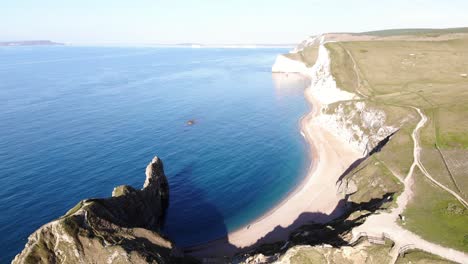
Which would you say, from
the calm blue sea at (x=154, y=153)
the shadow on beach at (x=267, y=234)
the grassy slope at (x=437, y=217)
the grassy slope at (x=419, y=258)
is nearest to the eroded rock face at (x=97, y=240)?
the shadow on beach at (x=267, y=234)

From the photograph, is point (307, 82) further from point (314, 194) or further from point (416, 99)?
point (314, 194)

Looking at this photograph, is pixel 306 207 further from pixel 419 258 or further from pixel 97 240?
pixel 97 240

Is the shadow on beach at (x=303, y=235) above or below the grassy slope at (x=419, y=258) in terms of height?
below

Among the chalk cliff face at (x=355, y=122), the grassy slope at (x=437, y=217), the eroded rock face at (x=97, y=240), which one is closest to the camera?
the eroded rock face at (x=97, y=240)

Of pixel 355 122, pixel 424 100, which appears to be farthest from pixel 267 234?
pixel 424 100

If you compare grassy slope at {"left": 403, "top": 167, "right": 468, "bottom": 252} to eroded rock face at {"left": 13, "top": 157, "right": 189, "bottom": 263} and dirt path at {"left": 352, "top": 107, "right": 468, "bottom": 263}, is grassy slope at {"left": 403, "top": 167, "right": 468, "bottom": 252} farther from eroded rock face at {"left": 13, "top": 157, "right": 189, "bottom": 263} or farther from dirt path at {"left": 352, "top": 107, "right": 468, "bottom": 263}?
eroded rock face at {"left": 13, "top": 157, "right": 189, "bottom": 263}

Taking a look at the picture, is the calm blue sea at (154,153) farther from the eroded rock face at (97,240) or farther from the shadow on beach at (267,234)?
the eroded rock face at (97,240)

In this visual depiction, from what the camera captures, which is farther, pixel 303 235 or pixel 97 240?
pixel 303 235
